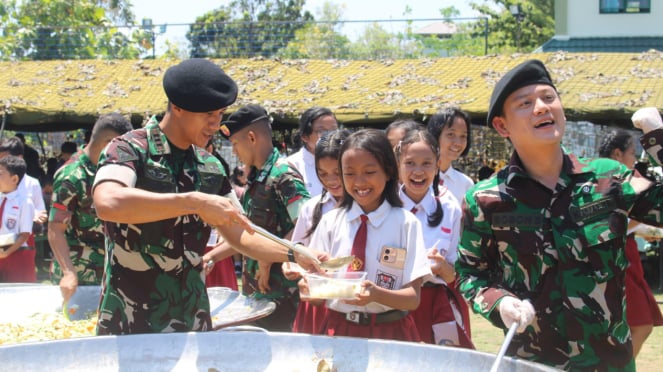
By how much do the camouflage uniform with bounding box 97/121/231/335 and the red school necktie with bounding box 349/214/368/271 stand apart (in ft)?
2.00

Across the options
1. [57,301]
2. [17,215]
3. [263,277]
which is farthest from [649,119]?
[17,215]

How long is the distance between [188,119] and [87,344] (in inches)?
35.2

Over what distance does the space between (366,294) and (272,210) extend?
1614 mm

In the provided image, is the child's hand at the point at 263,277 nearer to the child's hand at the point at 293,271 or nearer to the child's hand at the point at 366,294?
the child's hand at the point at 293,271

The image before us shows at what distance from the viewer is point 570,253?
2.50 m

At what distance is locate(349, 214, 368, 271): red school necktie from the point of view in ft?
10.6

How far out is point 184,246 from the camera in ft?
9.80

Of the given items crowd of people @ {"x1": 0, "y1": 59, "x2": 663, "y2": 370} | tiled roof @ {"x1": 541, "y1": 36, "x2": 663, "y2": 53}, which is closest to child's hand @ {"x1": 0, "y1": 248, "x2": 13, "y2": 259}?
crowd of people @ {"x1": 0, "y1": 59, "x2": 663, "y2": 370}

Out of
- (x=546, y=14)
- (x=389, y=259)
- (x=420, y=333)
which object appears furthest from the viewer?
(x=546, y=14)

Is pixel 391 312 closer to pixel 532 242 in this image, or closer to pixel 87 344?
pixel 532 242

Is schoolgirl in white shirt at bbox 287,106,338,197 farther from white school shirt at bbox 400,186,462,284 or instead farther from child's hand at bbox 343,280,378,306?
child's hand at bbox 343,280,378,306

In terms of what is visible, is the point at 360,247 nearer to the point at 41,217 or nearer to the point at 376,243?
the point at 376,243

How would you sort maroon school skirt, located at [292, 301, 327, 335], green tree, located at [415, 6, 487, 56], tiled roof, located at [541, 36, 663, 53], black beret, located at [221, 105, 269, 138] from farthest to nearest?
green tree, located at [415, 6, 487, 56] < tiled roof, located at [541, 36, 663, 53] < black beret, located at [221, 105, 269, 138] < maroon school skirt, located at [292, 301, 327, 335]

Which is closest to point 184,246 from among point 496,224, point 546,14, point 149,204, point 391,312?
point 149,204
